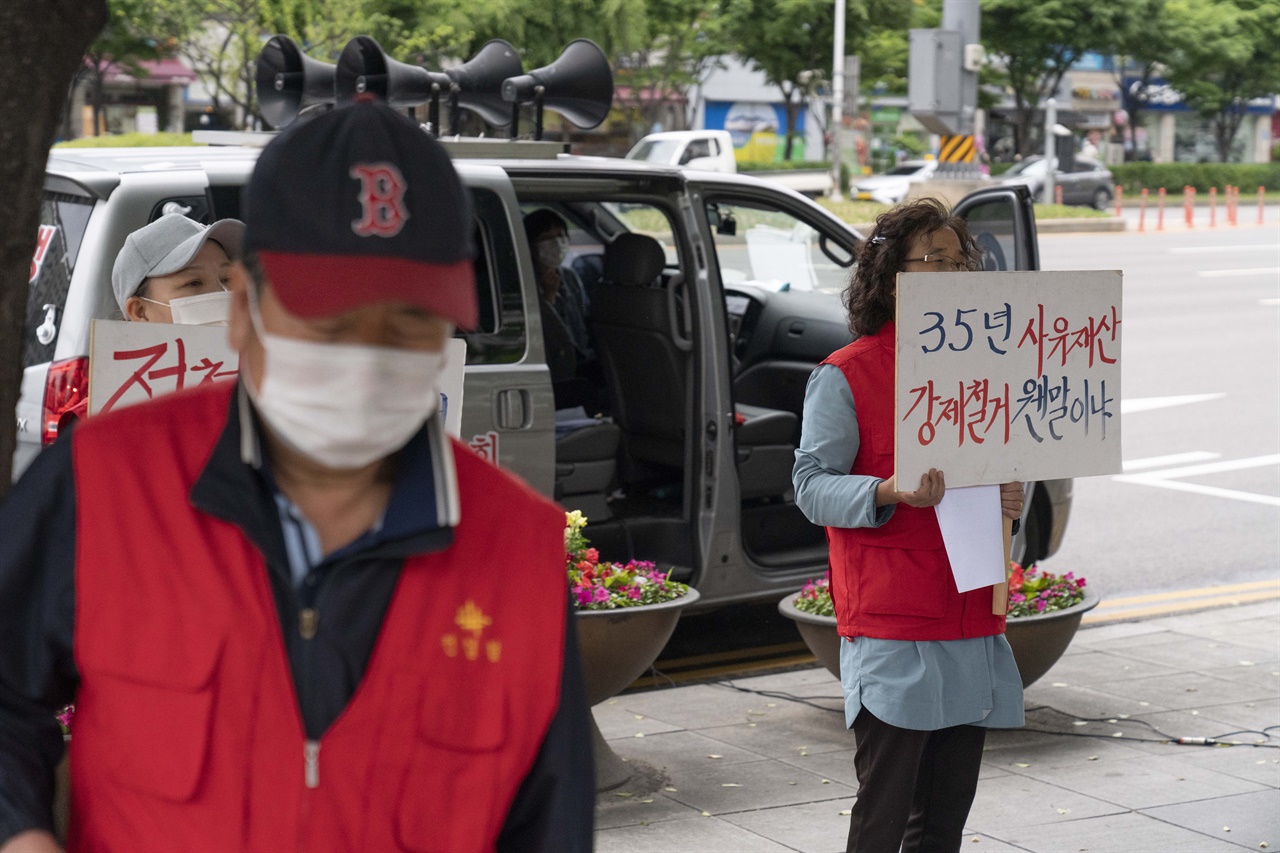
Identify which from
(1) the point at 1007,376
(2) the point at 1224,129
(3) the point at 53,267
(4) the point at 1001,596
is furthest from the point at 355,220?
(2) the point at 1224,129

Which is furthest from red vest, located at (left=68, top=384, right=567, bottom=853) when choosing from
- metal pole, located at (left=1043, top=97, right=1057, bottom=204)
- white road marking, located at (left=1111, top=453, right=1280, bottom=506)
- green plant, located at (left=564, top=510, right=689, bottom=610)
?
metal pole, located at (left=1043, top=97, right=1057, bottom=204)

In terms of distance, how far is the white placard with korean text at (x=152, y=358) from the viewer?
3.42 m

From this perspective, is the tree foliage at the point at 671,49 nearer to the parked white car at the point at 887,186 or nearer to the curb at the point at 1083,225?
the parked white car at the point at 887,186

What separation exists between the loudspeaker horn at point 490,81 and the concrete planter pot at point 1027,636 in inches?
96.8

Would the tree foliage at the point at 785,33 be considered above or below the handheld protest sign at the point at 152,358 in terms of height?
above

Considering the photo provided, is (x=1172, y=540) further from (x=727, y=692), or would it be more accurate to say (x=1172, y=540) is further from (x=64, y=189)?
(x=64, y=189)

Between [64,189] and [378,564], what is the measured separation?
13.9 ft

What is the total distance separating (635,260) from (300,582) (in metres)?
5.54

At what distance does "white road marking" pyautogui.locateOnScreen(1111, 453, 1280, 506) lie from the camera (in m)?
10.9

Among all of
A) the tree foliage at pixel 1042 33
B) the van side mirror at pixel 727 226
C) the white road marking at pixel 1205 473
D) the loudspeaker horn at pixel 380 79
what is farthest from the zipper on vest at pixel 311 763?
the tree foliage at pixel 1042 33

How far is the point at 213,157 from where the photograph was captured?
572cm

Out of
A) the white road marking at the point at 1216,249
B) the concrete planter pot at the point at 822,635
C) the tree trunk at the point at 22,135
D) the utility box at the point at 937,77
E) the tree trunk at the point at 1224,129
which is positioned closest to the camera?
the tree trunk at the point at 22,135

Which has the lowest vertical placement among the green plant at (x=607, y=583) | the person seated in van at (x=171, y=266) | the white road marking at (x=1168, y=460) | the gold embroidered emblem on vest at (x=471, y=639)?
the white road marking at (x=1168, y=460)

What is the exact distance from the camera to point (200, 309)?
370 centimetres
